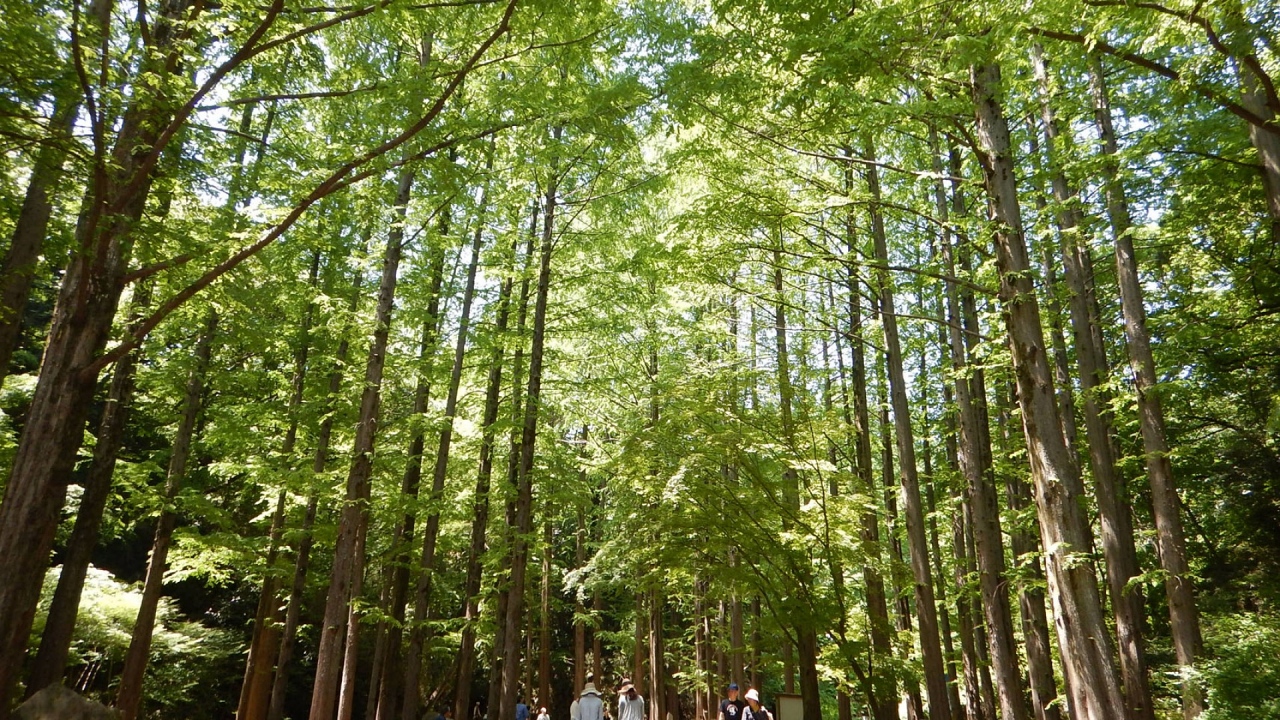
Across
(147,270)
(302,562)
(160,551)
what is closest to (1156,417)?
(147,270)

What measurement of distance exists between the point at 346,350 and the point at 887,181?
425 inches

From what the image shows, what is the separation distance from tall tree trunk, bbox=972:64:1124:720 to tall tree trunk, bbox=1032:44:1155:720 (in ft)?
7.75

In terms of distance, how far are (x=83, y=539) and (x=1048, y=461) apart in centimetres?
1159

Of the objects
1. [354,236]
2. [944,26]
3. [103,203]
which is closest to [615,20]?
[944,26]

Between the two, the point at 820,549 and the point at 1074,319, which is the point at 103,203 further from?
the point at 1074,319

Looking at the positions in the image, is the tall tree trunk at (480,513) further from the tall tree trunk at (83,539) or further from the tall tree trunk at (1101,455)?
the tall tree trunk at (1101,455)

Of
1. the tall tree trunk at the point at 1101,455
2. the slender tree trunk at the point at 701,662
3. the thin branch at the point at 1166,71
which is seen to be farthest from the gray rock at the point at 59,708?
the slender tree trunk at the point at 701,662

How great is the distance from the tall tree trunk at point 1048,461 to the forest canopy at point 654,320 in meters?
0.04

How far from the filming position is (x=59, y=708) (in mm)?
5754

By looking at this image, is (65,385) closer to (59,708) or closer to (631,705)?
(59,708)

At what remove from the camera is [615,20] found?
835 centimetres

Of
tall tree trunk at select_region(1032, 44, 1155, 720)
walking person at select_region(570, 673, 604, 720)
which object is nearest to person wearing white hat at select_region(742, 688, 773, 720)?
walking person at select_region(570, 673, 604, 720)

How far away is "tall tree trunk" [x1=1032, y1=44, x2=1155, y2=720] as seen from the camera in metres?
9.32

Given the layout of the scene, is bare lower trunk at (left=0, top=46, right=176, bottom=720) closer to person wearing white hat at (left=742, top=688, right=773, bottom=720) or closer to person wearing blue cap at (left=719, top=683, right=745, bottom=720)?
person wearing white hat at (left=742, top=688, right=773, bottom=720)
